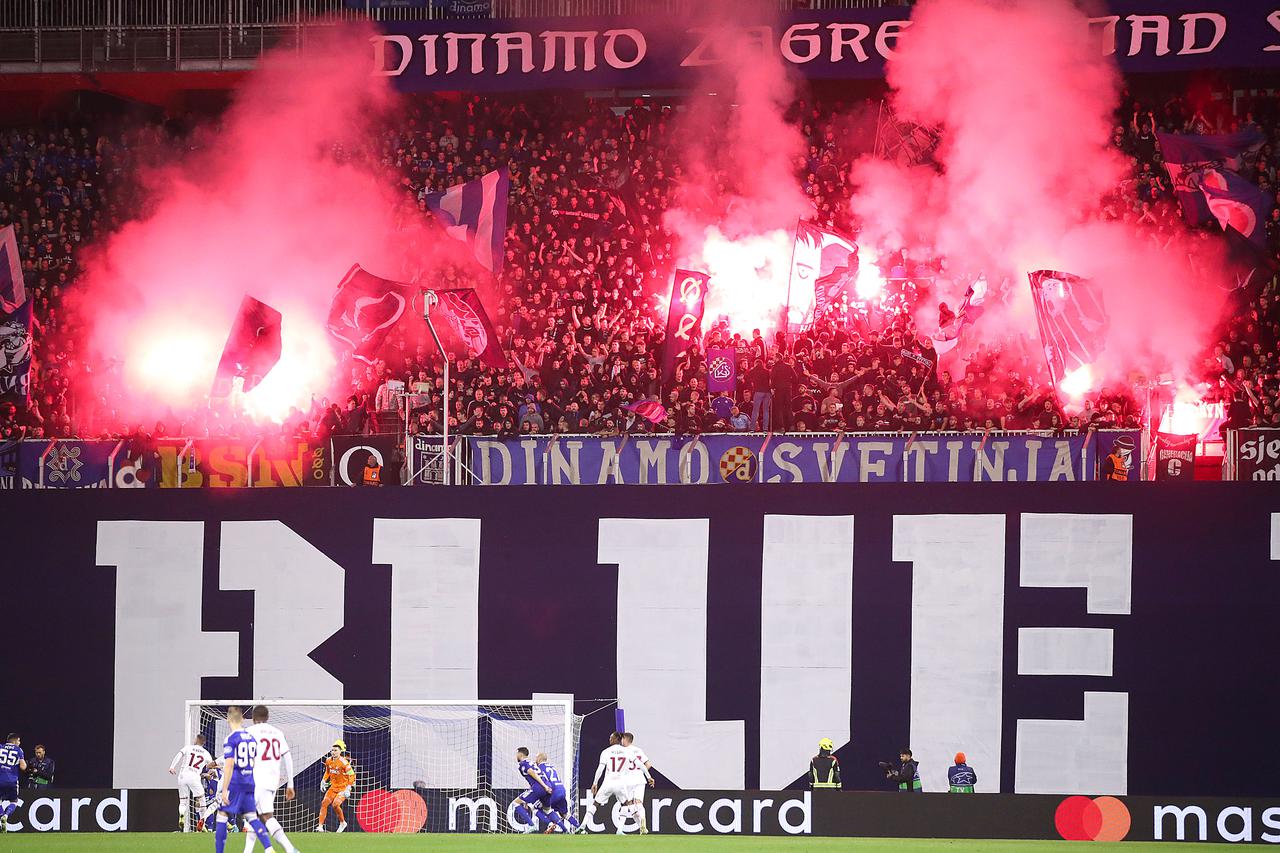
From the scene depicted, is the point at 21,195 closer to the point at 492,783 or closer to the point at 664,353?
the point at 664,353

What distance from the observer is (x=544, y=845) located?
16719mm

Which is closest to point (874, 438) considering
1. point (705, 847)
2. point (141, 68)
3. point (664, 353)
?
point (664, 353)

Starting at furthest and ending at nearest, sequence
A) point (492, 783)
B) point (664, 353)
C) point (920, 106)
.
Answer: point (920, 106)
point (664, 353)
point (492, 783)

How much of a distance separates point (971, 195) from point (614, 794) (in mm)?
12865

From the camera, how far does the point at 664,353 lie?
953 inches

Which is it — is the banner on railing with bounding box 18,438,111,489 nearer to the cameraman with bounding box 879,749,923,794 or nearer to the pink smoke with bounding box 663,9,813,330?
the pink smoke with bounding box 663,9,813,330

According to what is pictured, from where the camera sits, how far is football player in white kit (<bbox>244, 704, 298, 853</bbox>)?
1407 centimetres

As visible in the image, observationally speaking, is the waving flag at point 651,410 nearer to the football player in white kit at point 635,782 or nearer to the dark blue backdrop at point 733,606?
the dark blue backdrop at point 733,606

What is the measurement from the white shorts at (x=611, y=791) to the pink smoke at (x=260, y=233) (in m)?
10.2

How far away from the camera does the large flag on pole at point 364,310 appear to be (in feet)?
78.6

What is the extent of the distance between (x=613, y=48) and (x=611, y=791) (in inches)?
599

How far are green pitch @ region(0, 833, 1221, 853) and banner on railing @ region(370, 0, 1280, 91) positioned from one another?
15.4 metres

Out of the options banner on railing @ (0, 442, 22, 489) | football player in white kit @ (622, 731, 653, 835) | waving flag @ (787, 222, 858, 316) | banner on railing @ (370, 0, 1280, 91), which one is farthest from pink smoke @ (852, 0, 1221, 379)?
banner on railing @ (0, 442, 22, 489)

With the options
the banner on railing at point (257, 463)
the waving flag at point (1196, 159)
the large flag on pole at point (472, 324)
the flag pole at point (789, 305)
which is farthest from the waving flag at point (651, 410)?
the waving flag at point (1196, 159)
